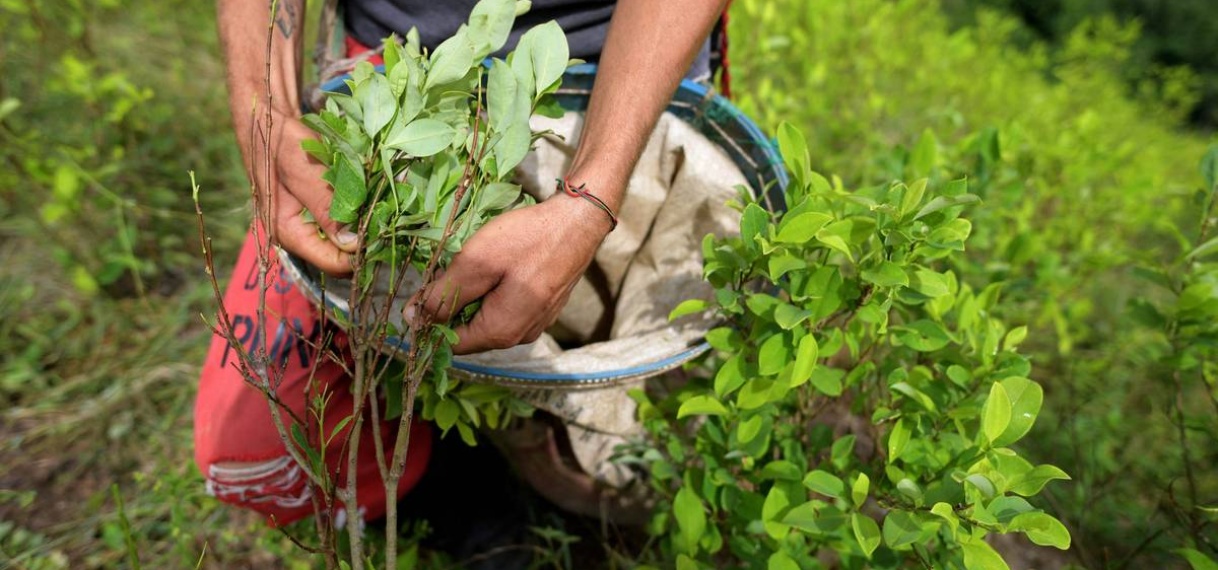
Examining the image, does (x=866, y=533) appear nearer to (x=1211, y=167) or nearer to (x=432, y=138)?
(x=432, y=138)

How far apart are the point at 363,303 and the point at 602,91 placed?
455mm

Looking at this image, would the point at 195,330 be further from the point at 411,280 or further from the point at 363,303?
the point at 363,303

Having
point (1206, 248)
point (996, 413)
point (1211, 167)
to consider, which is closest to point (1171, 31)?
point (1211, 167)

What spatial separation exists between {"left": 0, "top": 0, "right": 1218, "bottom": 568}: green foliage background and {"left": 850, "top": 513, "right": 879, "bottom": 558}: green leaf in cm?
56

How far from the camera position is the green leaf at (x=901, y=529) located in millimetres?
780

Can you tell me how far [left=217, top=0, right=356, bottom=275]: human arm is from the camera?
88 cm

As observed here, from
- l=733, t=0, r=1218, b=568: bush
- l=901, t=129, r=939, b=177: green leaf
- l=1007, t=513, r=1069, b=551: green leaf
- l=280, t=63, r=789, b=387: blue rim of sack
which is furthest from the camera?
l=733, t=0, r=1218, b=568: bush

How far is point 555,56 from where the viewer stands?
2.81 feet

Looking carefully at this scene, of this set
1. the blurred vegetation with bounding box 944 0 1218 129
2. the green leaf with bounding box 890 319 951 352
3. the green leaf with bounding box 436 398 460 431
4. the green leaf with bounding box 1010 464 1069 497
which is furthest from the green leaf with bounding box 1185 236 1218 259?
the blurred vegetation with bounding box 944 0 1218 129

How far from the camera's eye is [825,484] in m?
0.92

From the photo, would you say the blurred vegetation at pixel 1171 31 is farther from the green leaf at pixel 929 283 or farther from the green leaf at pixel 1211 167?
the green leaf at pixel 929 283

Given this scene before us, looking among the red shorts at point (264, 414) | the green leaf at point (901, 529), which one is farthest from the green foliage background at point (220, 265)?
the green leaf at point (901, 529)

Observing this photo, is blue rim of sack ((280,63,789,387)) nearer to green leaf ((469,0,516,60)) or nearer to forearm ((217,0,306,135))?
forearm ((217,0,306,135))

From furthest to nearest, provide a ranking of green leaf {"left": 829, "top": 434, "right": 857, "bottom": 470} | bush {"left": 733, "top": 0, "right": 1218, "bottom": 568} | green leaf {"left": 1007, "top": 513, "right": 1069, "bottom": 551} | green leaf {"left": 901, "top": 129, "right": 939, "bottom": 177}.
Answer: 1. bush {"left": 733, "top": 0, "right": 1218, "bottom": 568}
2. green leaf {"left": 901, "top": 129, "right": 939, "bottom": 177}
3. green leaf {"left": 829, "top": 434, "right": 857, "bottom": 470}
4. green leaf {"left": 1007, "top": 513, "right": 1069, "bottom": 551}
